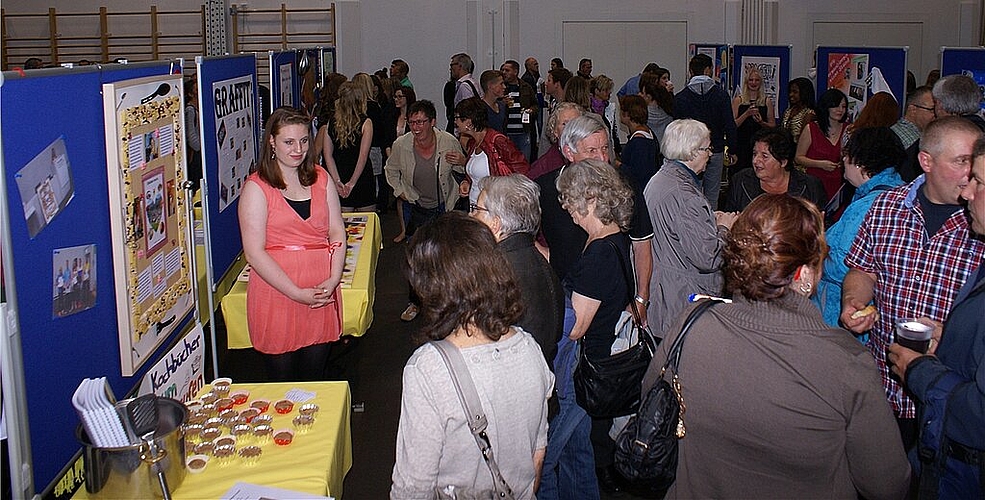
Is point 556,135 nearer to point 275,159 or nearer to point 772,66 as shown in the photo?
point 275,159

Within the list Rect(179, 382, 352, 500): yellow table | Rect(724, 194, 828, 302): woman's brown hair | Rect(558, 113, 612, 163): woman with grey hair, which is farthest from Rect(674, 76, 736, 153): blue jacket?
Rect(724, 194, 828, 302): woman's brown hair

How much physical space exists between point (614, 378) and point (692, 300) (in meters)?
0.88

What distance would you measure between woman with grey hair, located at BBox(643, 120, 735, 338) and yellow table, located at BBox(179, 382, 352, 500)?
155 centimetres

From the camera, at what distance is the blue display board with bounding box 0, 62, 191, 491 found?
6.36 ft

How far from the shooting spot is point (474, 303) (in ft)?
6.48

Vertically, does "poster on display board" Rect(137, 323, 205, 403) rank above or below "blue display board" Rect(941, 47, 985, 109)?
below

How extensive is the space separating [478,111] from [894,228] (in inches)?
104

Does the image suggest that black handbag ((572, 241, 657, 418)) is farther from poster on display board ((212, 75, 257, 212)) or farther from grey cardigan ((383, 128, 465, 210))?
grey cardigan ((383, 128, 465, 210))

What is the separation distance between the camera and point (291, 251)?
3.48 m

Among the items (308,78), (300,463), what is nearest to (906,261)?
(300,463)

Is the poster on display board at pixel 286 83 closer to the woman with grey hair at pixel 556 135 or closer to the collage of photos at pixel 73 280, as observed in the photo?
the woman with grey hair at pixel 556 135

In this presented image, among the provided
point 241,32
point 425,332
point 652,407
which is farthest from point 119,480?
point 241,32

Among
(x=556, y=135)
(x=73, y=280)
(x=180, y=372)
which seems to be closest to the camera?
(x=73, y=280)

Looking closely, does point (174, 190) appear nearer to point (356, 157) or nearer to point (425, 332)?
point (425, 332)
